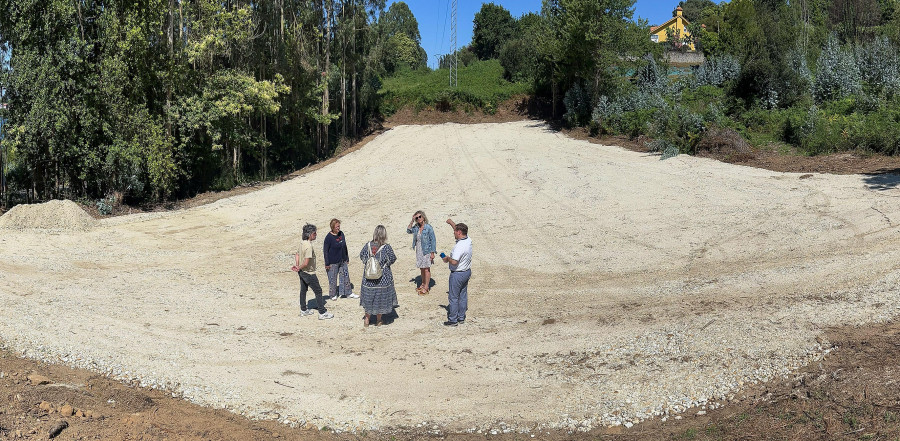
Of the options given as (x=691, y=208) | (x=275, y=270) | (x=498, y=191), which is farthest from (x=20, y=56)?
(x=691, y=208)

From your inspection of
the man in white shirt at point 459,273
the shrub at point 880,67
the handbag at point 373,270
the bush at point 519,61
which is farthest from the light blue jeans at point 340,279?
the bush at point 519,61

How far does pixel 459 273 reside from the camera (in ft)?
33.6

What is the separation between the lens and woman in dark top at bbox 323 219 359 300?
11.8 m

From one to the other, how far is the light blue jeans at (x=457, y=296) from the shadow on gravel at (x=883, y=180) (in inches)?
502

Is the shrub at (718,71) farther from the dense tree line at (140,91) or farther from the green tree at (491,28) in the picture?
the green tree at (491,28)

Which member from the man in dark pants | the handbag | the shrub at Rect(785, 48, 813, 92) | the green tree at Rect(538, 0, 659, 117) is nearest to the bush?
the green tree at Rect(538, 0, 659, 117)

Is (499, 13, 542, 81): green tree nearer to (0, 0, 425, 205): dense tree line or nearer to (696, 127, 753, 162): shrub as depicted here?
(0, 0, 425, 205): dense tree line

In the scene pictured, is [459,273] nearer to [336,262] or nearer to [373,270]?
[373,270]

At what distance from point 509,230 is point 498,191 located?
187 inches

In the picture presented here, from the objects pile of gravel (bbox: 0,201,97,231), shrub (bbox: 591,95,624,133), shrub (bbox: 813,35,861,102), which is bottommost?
pile of gravel (bbox: 0,201,97,231)

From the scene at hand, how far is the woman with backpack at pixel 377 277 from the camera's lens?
10.3 meters

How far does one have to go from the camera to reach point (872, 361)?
7.69 meters

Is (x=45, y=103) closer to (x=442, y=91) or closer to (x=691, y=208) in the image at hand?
(x=691, y=208)

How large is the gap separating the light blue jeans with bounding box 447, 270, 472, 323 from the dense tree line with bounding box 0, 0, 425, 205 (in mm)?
16671
